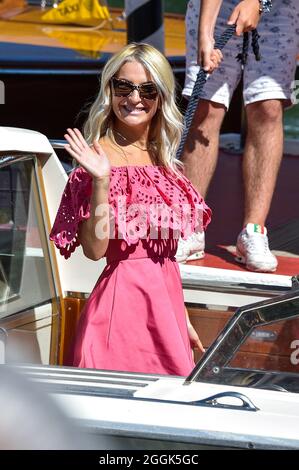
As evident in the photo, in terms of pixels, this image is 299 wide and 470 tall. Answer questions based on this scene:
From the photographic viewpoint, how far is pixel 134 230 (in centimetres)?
260

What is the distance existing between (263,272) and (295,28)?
897 millimetres

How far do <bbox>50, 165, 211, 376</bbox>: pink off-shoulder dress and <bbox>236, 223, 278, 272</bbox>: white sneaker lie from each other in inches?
31.1

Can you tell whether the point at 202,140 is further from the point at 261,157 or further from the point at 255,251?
the point at 255,251

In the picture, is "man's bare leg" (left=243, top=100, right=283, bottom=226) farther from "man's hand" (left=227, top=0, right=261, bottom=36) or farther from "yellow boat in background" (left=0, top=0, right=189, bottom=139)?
"yellow boat in background" (left=0, top=0, right=189, bottom=139)

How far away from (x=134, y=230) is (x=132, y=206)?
58 millimetres

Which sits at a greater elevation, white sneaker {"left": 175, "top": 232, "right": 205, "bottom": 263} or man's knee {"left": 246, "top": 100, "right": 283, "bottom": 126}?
man's knee {"left": 246, "top": 100, "right": 283, "bottom": 126}

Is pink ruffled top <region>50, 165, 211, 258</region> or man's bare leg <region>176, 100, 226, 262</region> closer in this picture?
pink ruffled top <region>50, 165, 211, 258</region>

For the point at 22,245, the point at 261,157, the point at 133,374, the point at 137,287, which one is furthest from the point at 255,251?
the point at 133,374

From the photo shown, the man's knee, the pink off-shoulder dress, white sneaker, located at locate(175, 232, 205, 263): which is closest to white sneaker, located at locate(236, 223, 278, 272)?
white sneaker, located at locate(175, 232, 205, 263)

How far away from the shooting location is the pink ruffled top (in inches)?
101

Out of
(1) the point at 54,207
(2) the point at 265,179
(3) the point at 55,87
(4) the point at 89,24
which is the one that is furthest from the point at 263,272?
(4) the point at 89,24

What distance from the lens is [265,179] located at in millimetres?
3727

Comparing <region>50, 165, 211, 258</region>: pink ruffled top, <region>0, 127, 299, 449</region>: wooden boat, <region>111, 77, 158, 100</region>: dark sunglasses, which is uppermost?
<region>111, 77, 158, 100</region>: dark sunglasses
